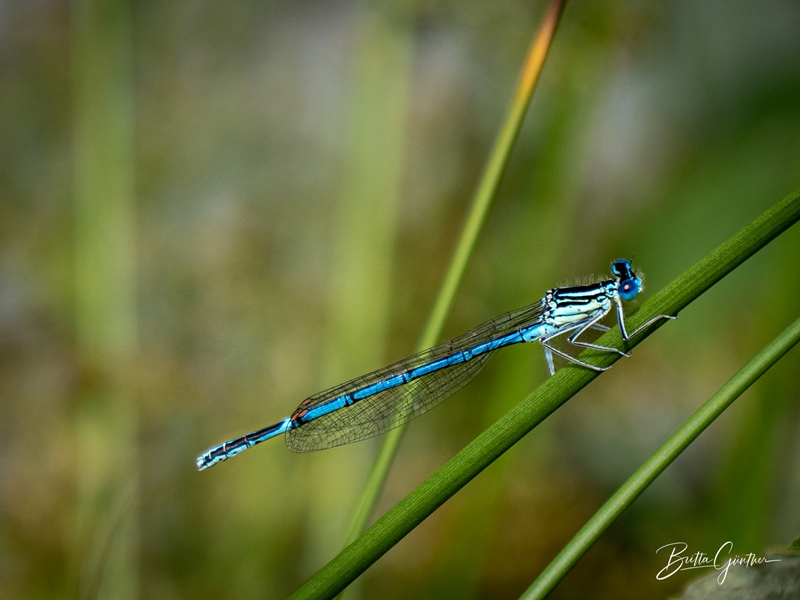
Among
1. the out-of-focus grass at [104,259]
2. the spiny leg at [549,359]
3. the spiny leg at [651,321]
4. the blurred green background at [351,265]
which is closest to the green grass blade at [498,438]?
the spiny leg at [651,321]

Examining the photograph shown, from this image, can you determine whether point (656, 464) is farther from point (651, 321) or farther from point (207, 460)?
point (207, 460)

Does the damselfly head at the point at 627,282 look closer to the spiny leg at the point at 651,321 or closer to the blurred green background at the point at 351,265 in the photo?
the blurred green background at the point at 351,265

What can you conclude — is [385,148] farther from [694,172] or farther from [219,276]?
[694,172]

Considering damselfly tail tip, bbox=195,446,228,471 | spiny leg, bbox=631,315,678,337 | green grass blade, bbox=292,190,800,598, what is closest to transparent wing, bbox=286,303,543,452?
damselfly tail tip, bbox=195,446,228,471

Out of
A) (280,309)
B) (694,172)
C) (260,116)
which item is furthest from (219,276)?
(694,172)

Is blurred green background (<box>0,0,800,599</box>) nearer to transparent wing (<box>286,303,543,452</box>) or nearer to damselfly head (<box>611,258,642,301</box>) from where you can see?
transparent wing (<box>286,303,543,452</box>)

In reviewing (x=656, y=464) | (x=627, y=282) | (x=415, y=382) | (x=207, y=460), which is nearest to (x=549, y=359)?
(x=627, y=282)
